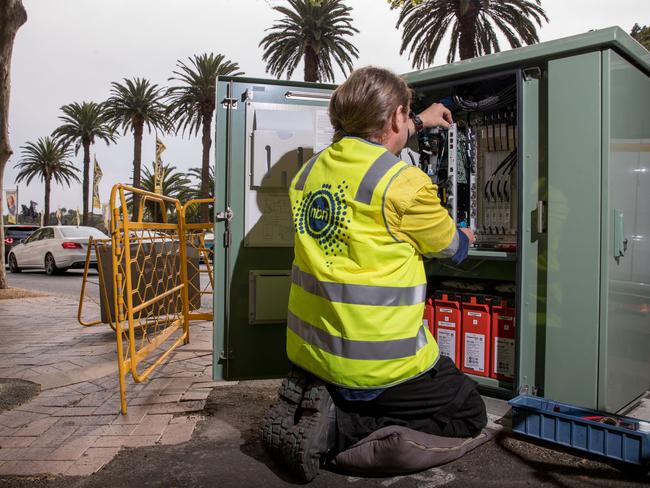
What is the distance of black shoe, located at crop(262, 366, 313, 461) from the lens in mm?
2639

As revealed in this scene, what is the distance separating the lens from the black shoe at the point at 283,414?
2.64m

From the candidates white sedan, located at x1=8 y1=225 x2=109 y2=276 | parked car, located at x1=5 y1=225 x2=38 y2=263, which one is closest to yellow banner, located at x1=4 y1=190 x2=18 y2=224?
parked car, located at x1=5 y1=225 x2=38 y2=263

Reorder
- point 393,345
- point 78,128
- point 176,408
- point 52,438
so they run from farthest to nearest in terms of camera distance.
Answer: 1. point 78,128
2. point 176,408
3. point 52,438
4. point 393,345

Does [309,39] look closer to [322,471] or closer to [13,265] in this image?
[13,265]

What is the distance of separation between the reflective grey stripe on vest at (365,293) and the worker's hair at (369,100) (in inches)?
30.9

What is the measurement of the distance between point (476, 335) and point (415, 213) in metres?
1.65

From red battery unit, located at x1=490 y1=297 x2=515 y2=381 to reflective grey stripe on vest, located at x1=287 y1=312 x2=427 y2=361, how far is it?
134 cm

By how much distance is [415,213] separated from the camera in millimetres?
2527

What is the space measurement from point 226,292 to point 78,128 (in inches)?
1634

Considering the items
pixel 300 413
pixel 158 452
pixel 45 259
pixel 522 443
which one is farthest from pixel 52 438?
pixel 45 259

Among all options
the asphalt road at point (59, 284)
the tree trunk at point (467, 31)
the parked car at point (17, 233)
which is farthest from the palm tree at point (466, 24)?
the parked car at point (17, 233)

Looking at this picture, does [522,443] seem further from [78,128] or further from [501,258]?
[78,128]

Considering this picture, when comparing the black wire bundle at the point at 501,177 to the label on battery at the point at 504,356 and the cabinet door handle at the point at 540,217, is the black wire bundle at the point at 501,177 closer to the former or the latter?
the cabinet door handle at the point at 540,217

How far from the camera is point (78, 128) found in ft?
133
